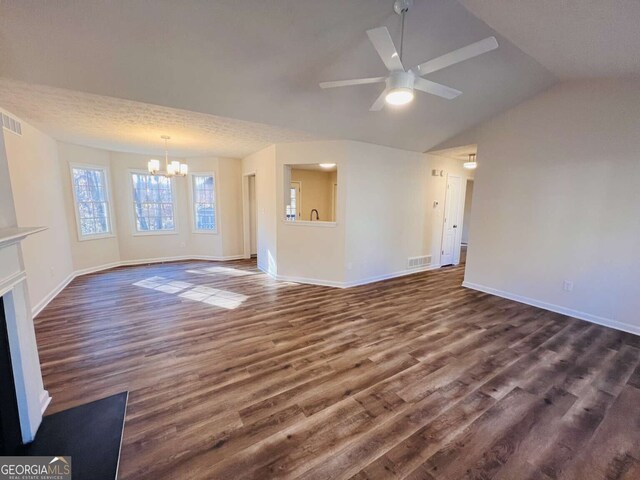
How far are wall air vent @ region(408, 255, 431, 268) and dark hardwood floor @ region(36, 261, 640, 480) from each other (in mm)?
1782

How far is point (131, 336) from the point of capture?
2969mm

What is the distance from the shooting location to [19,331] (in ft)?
5.56

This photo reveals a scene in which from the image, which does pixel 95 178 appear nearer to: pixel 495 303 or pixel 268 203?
pixel 268 203

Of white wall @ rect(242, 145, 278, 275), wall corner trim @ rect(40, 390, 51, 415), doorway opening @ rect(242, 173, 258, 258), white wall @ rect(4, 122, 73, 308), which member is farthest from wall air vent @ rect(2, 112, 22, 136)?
doorway opening @ rect(242, 173, 258, 258)

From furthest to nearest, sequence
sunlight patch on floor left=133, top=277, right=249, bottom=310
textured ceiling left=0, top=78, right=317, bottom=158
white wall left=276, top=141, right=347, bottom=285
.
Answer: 1. white wall left=276, top=141, right=347, bottom=285
2. sunlight patch on floor left=133, top=277, right=249, bottom=310
3. textured ceiling left=0, top=78, right=317, bottom=158

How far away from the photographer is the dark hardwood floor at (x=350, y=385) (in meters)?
1.60

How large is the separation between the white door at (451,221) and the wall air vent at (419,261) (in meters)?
0.53

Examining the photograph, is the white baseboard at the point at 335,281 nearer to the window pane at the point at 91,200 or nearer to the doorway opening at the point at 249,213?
the doorway opening at the point at 249,213

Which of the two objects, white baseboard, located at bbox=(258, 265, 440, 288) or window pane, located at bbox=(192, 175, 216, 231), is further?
window pane, located at bbox=(192, 175, 216, 231)

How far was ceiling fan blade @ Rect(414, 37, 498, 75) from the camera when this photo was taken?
1743mm

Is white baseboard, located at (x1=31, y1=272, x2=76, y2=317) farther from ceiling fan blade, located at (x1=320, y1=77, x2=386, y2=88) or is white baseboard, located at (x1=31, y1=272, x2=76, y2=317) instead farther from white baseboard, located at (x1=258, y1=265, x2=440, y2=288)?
ceiling fan blade, located at (x1=320, y1=77, x2=386, y2=88)

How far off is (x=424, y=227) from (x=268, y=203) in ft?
11.3

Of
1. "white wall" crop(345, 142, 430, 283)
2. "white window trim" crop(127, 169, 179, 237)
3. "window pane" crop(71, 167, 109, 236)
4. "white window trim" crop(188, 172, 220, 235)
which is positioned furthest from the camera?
"white window trim" crop(188, 172, 220, 235)

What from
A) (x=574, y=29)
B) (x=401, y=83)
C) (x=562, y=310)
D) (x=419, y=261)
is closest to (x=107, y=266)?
(x=401, y=83)
